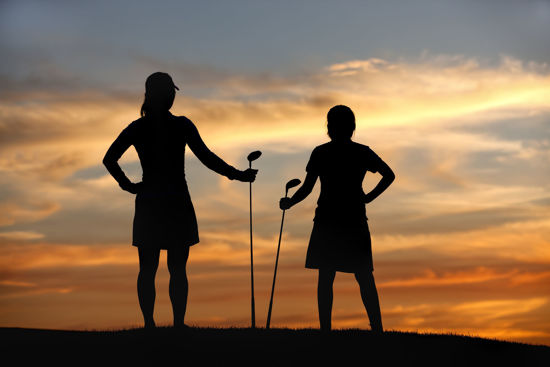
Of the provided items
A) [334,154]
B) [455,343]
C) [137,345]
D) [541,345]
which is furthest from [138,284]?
[541,345]

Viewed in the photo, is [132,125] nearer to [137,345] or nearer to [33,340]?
[137,345]

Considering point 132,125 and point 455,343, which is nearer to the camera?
point 132,125

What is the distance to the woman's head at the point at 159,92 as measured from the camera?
37.6ft

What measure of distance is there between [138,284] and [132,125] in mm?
2279

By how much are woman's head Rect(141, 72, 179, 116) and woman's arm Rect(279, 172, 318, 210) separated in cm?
226

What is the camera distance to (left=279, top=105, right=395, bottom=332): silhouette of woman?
11500 millimetres

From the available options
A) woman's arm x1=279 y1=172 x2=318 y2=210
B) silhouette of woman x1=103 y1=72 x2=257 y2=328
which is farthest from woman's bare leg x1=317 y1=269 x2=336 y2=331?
silhouette of woman x1=103 y1=72 x2=257 y2=328

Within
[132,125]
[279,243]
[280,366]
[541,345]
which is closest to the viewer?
[280,366]

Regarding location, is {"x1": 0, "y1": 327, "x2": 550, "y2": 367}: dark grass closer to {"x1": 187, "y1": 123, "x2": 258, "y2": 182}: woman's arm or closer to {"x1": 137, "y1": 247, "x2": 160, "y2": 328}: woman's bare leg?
{"x1": 137, "y1": 247, "x2": 160, "y2": 328}: woman's bare leg

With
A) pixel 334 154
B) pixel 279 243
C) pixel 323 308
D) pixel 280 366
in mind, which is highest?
pixel 334 154

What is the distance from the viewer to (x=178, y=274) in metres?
11.6

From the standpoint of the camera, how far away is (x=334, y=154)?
11539 mm

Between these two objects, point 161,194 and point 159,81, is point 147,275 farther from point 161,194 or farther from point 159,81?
point 159,81

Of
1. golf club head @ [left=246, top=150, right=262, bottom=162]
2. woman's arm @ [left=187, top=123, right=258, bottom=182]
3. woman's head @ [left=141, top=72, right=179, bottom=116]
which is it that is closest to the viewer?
woman's head @ [left=141, top=72, right=179, bottom=116]
